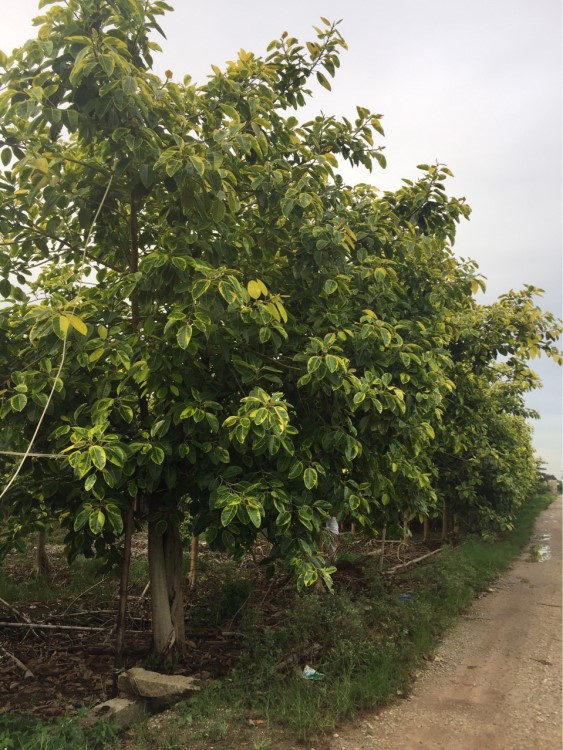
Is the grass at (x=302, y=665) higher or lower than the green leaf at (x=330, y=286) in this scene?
lower

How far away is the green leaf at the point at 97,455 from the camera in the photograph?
118 inches

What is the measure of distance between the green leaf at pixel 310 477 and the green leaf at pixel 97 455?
4.15 ft

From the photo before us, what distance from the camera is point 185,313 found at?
3.51 m

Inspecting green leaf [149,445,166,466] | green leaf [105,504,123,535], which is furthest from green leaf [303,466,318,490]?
green leaf [105,504,123,535]

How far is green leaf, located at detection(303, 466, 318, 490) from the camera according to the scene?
3.60 m

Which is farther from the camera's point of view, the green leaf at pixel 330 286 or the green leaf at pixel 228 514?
the green leaf at pixel 330 286

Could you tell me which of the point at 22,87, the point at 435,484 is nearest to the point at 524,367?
the point at 435,484

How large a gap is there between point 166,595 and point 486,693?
268 centimetres

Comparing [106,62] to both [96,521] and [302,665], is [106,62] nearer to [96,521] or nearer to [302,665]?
[96,521]

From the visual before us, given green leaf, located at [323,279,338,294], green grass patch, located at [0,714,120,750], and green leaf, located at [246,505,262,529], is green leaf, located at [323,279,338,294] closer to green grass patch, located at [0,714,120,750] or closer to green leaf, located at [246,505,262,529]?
green leaf, located at [246,505,262,529]

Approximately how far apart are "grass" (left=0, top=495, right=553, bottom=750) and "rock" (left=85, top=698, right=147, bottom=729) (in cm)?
13

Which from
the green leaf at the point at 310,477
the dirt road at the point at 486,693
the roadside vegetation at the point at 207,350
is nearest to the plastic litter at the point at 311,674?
the roadside vegetation at the point at 207,350

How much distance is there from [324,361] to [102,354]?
4.53 ft

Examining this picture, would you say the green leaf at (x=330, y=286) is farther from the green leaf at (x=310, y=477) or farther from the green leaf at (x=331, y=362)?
the green leaf at (x=310, y=477)
